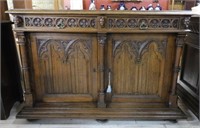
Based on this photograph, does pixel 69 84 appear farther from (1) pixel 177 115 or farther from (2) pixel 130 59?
(1) pixel 177 115

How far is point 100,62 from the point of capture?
1.52m

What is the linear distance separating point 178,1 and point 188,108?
2137mm

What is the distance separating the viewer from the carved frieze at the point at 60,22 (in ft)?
4.58

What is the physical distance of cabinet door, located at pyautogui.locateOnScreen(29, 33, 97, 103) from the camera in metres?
1.50

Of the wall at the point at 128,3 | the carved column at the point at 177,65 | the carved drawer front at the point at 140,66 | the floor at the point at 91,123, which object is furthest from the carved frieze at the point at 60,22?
the wall at the point at 128,3

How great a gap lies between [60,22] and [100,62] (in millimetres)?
472

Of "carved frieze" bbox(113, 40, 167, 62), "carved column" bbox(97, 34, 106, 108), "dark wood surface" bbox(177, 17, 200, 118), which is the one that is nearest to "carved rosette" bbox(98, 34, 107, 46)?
"carved column" bbox(97, 34, 106, 108)

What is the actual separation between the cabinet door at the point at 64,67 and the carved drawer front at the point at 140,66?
0.65 feet

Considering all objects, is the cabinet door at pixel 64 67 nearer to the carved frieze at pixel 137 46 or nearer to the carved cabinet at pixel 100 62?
the carved cabinet at pixel 100 62

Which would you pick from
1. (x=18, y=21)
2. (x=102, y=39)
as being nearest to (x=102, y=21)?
(x=102, y=39)

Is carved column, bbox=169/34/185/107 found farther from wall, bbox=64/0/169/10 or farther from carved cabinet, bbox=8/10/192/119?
wall, bbox=64/0/169/10

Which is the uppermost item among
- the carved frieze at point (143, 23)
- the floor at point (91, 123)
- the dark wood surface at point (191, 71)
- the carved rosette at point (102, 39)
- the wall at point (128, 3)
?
the wall at point (128, 3)

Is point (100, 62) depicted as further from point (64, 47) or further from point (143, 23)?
point (143, 23)

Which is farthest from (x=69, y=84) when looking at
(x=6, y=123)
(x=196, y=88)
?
(x=196, y=88)
